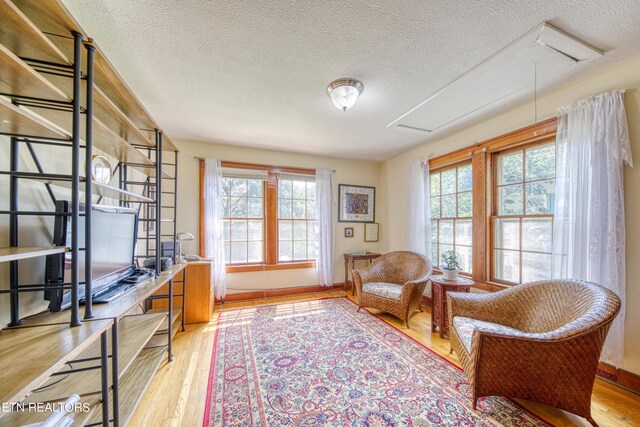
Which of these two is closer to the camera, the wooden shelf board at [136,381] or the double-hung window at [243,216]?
the wooden shelf board at [136,381]

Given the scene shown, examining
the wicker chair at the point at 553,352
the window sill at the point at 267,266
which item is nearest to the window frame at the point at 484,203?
the wicker chair at the point at 553,352

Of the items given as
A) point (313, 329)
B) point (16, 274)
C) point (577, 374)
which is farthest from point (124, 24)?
Answer: point (577, 374)

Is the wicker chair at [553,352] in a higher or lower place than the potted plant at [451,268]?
lower

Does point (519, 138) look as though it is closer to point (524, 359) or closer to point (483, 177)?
point (483, 177)

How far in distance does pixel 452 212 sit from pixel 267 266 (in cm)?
289

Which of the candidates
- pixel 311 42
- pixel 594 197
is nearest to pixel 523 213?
pixel 594 197

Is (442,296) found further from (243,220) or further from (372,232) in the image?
(243,220)

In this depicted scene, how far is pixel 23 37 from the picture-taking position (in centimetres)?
89

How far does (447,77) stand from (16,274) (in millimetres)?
2986

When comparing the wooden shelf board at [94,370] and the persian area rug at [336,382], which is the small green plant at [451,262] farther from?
the wooden shelf board at [94,370]

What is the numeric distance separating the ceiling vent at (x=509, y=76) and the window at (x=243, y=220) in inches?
94.8

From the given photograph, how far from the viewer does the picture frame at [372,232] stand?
4.71m

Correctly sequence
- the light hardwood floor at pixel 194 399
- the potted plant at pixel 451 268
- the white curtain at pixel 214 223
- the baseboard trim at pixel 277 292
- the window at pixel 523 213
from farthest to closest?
1. the baseboard trim at pixel 277 292
2. the white curtain at pixel 214 223
3. the potted plant at pixel 451 268
4. the window at pixel 523 213
5. the light hardwood floor at pixel 194 399

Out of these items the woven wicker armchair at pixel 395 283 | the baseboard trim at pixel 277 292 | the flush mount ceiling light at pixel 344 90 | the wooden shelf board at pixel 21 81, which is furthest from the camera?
the baseboard trim at pixel 277 292
